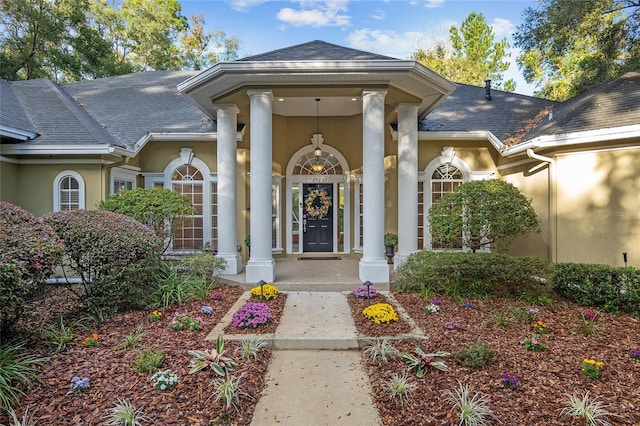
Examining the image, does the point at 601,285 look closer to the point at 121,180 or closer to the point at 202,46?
the point at 121,180

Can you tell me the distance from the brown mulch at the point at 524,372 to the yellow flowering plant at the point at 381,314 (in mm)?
409

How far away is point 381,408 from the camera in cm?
297

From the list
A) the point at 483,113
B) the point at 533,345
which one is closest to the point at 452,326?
the point at 533,345

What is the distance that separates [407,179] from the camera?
7.33 m

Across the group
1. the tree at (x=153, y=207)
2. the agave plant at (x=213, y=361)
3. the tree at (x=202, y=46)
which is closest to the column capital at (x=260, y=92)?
the tree at (x=153, y=207)

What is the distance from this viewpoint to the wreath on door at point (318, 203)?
981 cm

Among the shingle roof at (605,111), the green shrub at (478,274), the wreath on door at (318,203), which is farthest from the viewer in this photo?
the wreath on door at (318,203)

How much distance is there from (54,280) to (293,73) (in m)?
6.51

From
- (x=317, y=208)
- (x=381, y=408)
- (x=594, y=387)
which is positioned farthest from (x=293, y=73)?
(x=594, y=387)

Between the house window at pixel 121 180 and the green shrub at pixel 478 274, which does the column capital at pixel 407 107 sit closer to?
the green shrub at pixel 478 274

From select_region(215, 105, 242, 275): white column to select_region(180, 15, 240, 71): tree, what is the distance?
67.0 feet

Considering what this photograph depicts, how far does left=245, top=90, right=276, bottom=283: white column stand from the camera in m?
6.45

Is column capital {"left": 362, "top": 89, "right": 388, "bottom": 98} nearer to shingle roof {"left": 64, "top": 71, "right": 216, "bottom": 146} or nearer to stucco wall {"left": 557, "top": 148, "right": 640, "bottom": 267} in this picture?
stucco wall {"left": 557, "top": 148, "right": 640, "bottom": 267}

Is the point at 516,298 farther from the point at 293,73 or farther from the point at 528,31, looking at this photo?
the point at 528,31
